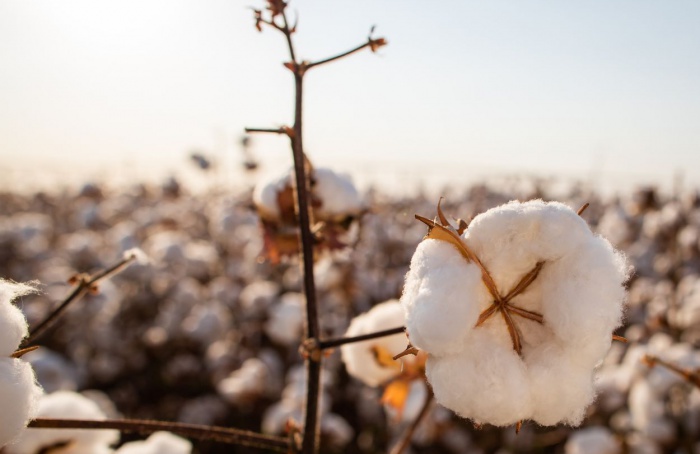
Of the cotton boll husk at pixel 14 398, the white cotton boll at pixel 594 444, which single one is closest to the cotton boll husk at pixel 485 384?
the cotton boll husk at pixel 14 398

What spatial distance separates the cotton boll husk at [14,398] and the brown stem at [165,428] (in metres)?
0.07

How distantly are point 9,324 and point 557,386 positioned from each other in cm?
81

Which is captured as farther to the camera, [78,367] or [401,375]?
[78,367]

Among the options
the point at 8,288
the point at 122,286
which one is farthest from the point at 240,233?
the point at 8,288

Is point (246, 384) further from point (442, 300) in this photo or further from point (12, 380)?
point (442, 300)

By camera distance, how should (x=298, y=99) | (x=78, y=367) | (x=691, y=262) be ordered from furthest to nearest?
(x=691, y=262) < (x=78, y=367) < (x=298, y=99)

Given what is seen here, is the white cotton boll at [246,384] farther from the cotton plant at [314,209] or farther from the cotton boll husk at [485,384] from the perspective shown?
the cotton boll husk at [485,384]

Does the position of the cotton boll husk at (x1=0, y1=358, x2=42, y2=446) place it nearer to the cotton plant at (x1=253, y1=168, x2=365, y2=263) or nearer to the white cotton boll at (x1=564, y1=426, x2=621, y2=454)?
the cotton plant at (x1=253, y1=168, x2=365, y2=263)

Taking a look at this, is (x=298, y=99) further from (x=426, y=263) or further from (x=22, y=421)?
(x=22, y=421)

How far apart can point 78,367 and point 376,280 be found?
12.7 ft

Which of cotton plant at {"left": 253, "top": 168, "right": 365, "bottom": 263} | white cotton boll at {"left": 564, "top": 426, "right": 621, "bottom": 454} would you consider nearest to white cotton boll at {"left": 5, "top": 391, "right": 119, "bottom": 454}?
cotton plant at {"left": 253, "top": 168, "right": 365, "bottom": 263}

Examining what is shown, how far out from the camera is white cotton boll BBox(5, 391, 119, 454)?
5.30 ft

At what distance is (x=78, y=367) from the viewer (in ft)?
18.6

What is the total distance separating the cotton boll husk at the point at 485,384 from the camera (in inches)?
29.6
